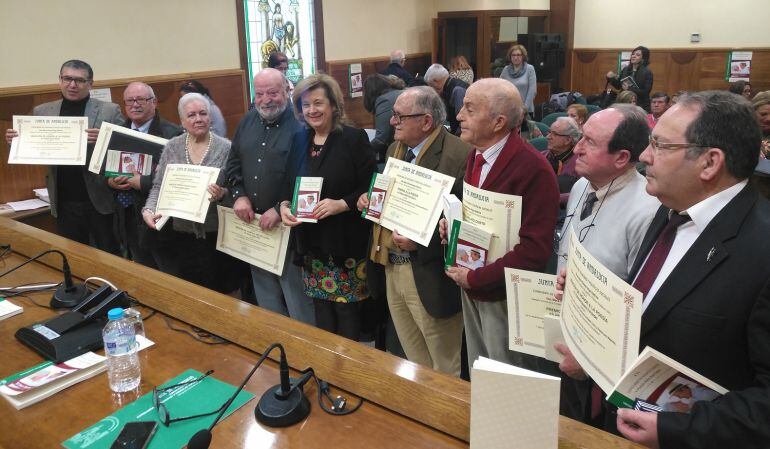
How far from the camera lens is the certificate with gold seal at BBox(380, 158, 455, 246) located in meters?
2.18

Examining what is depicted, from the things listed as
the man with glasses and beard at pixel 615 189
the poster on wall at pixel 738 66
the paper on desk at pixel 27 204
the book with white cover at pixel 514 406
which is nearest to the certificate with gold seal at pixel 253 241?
the man with glasses and beard at pixel 615 189

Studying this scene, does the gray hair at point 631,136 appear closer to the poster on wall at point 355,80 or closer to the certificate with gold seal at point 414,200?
the certificate with gold seal at point 414,200

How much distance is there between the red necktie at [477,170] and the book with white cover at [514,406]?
1.10m

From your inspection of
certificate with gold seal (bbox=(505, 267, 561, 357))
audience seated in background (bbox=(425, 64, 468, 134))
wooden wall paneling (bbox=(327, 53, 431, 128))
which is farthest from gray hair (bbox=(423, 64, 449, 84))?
certificate with gold seal (bbox=(505, 267, 561, 357))

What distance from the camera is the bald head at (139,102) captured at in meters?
3.29

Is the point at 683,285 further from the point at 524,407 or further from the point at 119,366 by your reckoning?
the point at 119,366

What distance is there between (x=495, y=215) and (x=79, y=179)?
2800 millimetres

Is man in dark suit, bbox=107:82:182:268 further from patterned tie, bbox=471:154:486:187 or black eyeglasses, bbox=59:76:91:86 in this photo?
patterned tie, bbox=471:154:486:187

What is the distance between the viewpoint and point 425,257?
2305 mm

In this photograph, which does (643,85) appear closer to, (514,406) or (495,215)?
(495,215)

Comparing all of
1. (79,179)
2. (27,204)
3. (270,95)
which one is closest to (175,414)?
(270,95)

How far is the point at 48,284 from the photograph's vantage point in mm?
2322

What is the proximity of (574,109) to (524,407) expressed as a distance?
4265mm

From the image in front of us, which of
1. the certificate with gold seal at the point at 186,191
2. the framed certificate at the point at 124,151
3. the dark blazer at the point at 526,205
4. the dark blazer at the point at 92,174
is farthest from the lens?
the dark blazer at the point at 92,174
